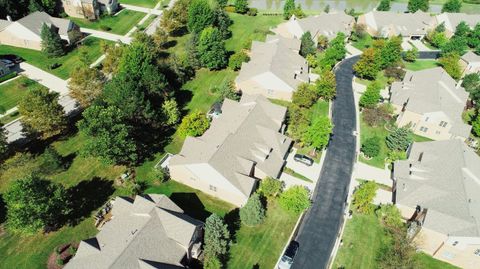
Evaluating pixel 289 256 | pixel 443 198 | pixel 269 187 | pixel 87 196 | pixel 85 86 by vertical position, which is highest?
pixel 85 86

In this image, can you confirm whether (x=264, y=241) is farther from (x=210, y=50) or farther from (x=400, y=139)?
(x=210, y=50)

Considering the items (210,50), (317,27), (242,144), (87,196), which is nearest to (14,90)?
(87,196)

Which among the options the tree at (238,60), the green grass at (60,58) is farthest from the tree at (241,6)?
the green grass at (60,58)

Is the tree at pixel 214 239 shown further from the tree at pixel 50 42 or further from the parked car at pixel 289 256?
the tree at pixel 50 42

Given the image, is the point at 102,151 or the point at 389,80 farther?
the point at 389,80

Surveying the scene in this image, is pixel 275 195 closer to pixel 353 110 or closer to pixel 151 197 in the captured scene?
pixel 151 197

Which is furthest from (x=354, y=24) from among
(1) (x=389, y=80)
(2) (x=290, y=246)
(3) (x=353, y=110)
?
(2) (x=290, y=246)
